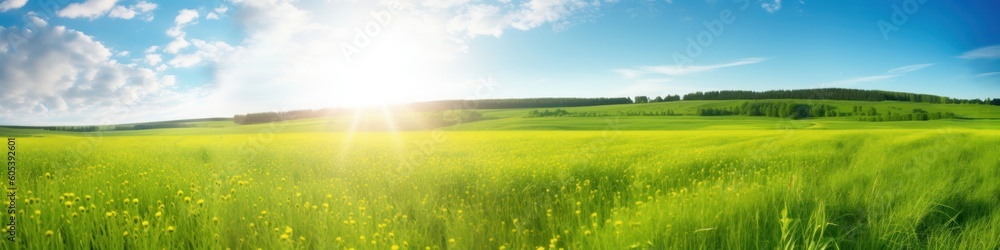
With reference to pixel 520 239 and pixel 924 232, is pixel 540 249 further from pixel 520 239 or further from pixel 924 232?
pixel 924 232

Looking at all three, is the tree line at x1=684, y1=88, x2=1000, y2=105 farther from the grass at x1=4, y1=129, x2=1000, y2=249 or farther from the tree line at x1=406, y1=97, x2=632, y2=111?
the grass at x1=4, y1=129, x2=1000, y2=249

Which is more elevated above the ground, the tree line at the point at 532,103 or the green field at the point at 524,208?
the tree line at the point at 532,103

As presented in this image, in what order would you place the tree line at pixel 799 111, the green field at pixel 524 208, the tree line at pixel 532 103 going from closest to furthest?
the green field at pixel 524 208, the tree line at pixel 799 111, the tree line at pixel 532 103

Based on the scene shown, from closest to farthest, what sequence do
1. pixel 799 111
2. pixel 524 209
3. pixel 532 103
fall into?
pixel 524 209, pixel 799 111, pixel 532 103

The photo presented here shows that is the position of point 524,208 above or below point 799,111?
below

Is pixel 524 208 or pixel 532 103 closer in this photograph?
pixel 524 208

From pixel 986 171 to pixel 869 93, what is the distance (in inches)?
3806

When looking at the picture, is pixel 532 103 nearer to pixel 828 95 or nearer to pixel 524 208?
pixel 828 95

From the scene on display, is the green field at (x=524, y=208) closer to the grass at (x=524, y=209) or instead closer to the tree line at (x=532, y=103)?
the grass at (x=524, y=209)

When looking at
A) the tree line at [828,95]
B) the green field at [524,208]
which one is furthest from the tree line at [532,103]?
the green field at [524,208]

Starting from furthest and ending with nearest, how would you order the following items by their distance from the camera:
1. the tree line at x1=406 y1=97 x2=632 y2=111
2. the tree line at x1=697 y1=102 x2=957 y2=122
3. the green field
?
the tree line at x1=406 y1=97 x2=632 y2=111 → the tree line at x1=697 y1=102 x2=957 y2=122 → the green field

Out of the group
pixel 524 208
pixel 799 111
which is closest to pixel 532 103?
pixel 799 111

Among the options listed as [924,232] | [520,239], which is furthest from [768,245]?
[520,239]

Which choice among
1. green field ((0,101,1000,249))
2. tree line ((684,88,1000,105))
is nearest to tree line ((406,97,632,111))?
tree line ((684,88,1000,105))
